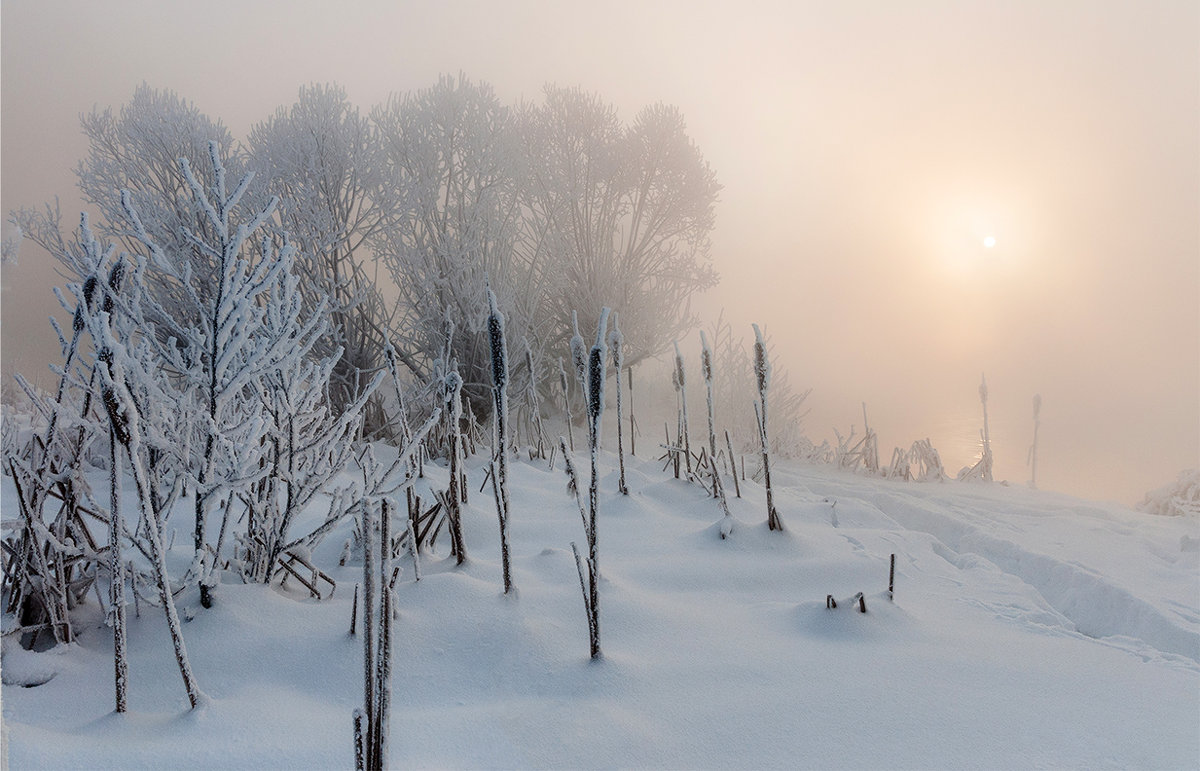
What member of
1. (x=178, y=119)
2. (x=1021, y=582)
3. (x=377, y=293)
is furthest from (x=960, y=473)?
(x=178, y=119)

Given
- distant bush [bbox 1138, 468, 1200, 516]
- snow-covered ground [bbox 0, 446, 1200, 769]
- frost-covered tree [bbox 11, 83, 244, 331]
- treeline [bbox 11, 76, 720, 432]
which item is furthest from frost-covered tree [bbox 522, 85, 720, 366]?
snow-covered ground [bbox 0, 446, 1200, 769]

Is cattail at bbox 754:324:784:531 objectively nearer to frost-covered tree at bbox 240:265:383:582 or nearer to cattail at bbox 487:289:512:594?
cattail at bbox 487:289:512:594

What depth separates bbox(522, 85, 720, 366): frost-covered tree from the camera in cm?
721

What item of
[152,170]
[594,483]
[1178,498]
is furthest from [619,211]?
[594,483]

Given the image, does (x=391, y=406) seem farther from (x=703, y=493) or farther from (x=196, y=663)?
(x=196, y=663)

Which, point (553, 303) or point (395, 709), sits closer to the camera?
point (395, 709)

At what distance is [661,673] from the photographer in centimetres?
101

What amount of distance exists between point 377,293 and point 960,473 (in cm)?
512

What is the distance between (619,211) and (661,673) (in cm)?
717

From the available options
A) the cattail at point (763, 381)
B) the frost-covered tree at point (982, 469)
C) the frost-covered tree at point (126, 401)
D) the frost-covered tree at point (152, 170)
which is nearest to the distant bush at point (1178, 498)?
the frost-covered tree at point (982, 469)

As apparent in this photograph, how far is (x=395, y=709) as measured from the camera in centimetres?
91

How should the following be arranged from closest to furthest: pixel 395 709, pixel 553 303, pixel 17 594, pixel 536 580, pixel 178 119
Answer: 1. pixel 395 709
2. pixel 17 594
3. pixel 536 580
4. pixel 178 119
5. pixel 553 303

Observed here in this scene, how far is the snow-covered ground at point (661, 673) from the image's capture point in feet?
2.67

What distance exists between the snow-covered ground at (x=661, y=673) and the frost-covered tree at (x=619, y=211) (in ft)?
18.3
